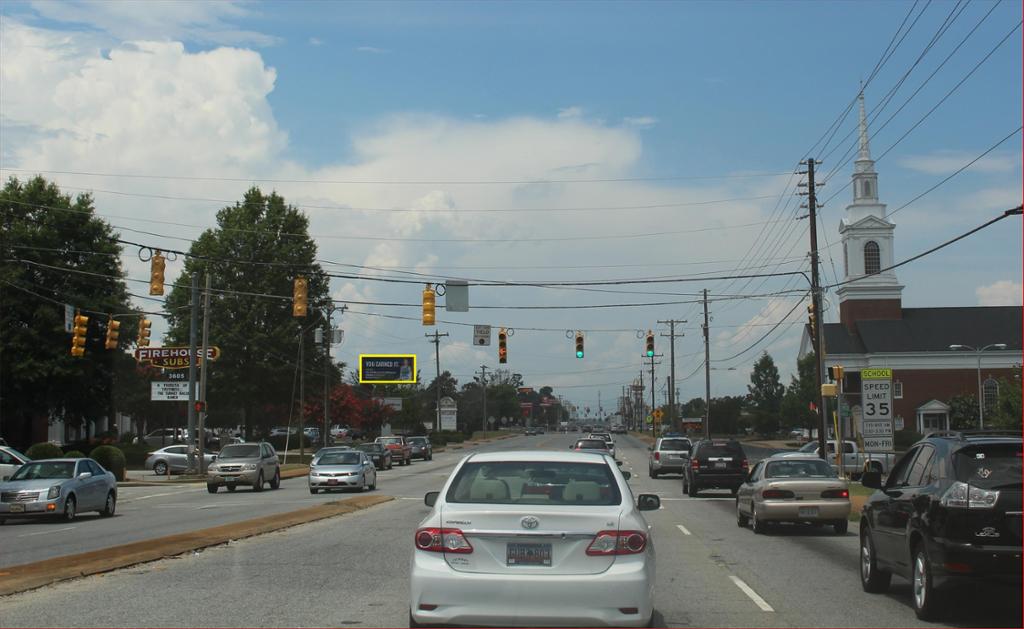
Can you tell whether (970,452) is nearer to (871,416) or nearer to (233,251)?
(871,416)

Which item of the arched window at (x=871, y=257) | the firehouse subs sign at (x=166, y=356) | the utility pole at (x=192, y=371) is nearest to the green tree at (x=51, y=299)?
the firehouse subs sign at (x=166, y=356)

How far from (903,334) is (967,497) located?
98345 millimetres

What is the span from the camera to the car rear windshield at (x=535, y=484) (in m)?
8.84

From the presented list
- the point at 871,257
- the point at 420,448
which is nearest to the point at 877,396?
the point at 420,448

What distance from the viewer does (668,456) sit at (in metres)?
44.2

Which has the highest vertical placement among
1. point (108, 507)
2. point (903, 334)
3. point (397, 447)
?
point (903, 334)

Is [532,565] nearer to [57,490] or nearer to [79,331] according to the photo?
[57,490]

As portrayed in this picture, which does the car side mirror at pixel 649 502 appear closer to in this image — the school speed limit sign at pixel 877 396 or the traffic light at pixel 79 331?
the school speed limit sign at pixel 877 396

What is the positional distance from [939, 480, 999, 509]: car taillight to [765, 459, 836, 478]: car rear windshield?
10.3 m

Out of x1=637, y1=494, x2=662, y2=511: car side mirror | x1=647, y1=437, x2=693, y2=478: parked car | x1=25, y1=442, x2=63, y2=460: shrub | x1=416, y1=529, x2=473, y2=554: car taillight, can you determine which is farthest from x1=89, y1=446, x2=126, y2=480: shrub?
x1=416, y1=529, x2=473, y2=554: car taillight

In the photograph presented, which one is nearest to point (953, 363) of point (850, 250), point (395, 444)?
point (850, 250)

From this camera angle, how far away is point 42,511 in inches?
953

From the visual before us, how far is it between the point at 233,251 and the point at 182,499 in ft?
121

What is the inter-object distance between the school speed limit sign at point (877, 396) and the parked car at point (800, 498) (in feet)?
18.4
